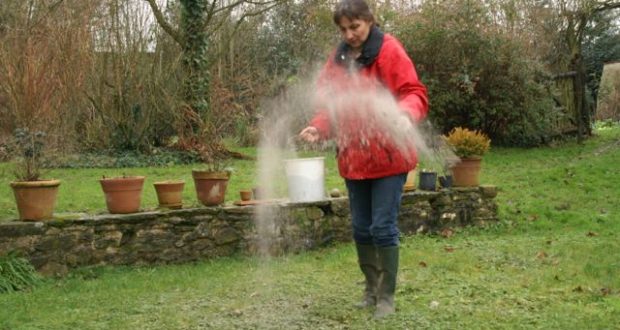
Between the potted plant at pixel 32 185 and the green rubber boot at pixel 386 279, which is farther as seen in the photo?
the potted plant at pixel 32 185

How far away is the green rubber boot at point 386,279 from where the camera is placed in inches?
141

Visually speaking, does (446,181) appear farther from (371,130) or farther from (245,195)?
(371,130)

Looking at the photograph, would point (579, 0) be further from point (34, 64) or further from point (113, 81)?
point (34, 64)

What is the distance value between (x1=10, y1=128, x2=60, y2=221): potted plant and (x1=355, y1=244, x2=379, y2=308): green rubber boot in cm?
252

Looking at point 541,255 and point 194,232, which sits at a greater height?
point 194,232

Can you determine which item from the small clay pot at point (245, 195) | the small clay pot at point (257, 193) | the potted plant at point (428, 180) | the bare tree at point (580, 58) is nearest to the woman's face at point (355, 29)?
the small clay pot at point (245, 195)

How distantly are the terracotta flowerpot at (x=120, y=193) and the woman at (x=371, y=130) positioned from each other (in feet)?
6.95

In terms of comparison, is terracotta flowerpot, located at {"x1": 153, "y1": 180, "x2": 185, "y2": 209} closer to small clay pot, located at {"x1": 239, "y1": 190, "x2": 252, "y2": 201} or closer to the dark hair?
small clay pot, located at {"x1": 239, "y1": 190, "x2": 252, "y2": 201}

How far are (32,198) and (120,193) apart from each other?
2.16 ft

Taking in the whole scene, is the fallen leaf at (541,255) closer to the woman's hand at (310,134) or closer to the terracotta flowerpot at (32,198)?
the woman's hand at (310,134)

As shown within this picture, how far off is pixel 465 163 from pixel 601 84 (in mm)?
20280

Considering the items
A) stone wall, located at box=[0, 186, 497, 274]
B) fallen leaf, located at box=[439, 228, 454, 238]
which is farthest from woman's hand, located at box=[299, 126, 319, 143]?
fallen leaf, located at box=[439, 228, 454, 238]

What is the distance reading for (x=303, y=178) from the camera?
5.96m

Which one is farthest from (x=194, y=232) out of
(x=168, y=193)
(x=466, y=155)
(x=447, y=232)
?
(x=466, y=155)
